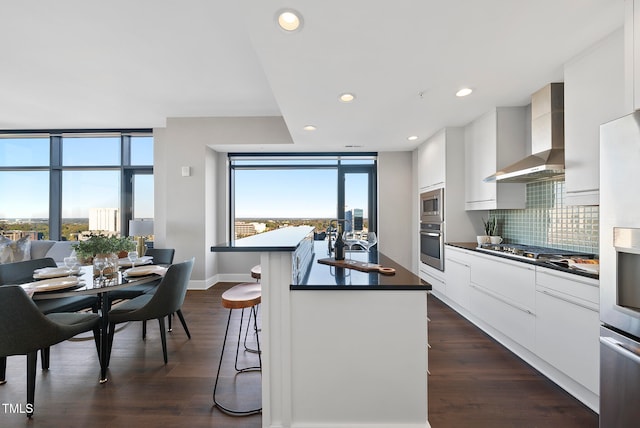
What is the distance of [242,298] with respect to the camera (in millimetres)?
1783

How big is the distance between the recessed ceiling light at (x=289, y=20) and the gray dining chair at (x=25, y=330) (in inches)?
87.6

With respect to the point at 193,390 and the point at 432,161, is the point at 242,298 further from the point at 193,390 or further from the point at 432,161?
the point at 432,161

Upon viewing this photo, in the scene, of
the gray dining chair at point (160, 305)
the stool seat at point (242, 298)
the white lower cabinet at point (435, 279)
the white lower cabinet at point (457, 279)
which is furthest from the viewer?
the white lower cabinet at point (435, 279)

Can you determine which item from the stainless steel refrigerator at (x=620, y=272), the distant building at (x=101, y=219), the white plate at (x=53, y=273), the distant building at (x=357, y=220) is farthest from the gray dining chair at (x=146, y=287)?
the stainless steel refrigerator at (x=620, y=272)

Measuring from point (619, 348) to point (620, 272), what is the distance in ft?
1.17

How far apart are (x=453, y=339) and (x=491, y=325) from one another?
384mm

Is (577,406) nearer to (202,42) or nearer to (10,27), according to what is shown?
(202,42)

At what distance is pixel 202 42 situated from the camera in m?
2.49

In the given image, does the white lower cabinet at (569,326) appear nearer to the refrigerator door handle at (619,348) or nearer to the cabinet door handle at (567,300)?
the cabinet door handle at (567,300)

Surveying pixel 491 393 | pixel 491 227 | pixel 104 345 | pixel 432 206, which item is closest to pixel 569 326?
pixel 491 393

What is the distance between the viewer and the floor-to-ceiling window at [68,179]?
4.99 m

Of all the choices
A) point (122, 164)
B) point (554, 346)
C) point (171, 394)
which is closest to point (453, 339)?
point (554, 346)

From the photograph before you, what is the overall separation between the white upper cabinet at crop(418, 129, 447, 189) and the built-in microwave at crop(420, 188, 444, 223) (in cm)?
13

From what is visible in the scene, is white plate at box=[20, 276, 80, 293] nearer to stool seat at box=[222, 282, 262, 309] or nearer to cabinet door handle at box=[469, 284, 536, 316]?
stool seat at box=[222, 282, 262, 309]
